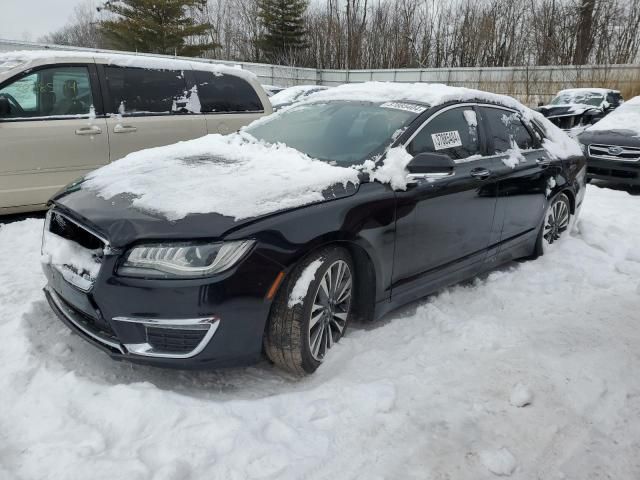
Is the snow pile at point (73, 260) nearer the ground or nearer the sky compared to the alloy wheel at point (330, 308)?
nearer the sky

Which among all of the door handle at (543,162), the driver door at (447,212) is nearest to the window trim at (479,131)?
the driver door at (447,212)

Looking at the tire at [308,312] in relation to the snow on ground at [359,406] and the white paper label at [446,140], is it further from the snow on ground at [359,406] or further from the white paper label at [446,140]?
the white paper label at [446,140]

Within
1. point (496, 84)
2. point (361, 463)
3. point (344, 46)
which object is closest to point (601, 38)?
point (496, 84)

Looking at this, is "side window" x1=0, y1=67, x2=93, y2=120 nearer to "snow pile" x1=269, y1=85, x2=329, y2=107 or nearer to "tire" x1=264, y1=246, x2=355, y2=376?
"tire" x1=264, y1=246, x2=355, y2=376

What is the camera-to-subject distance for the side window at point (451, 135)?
3346mm

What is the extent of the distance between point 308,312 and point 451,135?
1837mm

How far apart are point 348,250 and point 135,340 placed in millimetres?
1235

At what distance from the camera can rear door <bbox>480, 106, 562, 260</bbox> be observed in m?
3.99

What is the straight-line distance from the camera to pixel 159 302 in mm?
2266

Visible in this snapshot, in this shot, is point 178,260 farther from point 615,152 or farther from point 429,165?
point 615,152

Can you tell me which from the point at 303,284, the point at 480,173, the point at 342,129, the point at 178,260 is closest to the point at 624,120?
the point at 480,173

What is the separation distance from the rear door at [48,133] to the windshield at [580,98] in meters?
13.3

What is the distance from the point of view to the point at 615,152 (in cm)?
838

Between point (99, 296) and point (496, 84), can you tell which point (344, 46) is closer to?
point (496, 84)
